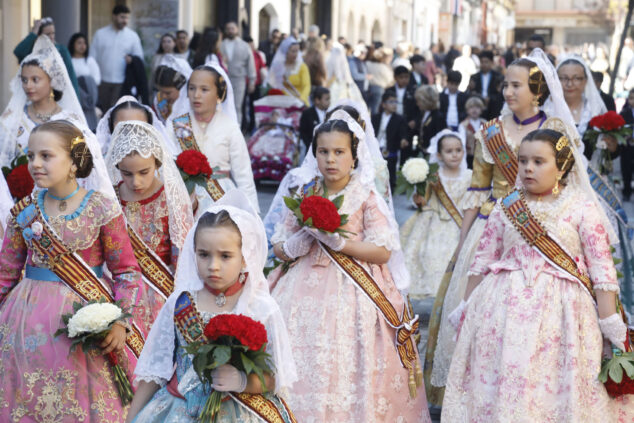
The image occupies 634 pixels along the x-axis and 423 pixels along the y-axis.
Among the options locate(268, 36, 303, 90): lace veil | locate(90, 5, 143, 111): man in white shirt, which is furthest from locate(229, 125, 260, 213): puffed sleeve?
locate(268, 36, 303, 90): lace veil

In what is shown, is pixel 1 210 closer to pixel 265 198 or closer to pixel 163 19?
pixel 265 198

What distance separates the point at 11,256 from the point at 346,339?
171cm

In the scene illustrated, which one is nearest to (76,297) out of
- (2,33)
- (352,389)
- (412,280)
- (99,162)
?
(99,162)

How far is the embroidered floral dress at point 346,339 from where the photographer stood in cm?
570

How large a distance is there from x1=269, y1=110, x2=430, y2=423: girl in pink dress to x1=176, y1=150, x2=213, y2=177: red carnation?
0.82m

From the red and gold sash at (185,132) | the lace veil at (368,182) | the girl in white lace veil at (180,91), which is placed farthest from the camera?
the girl in white lace veil at (180,91)

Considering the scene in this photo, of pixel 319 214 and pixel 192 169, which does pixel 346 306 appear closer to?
pixel 319 214

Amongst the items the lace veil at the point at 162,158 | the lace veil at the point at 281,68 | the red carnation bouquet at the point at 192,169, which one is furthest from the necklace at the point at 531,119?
the lace veil at the point at 281,68

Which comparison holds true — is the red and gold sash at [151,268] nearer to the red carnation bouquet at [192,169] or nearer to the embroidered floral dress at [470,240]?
the red carnation bouquet at [192,169]

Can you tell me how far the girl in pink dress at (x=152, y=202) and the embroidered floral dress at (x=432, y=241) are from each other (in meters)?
4.18

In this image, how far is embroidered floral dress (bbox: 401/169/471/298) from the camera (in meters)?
9.77

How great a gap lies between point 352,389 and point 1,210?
6.43 feet

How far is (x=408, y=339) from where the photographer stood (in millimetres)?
6012

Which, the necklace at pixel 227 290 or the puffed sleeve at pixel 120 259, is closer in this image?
the necklace at pixel 227 290
